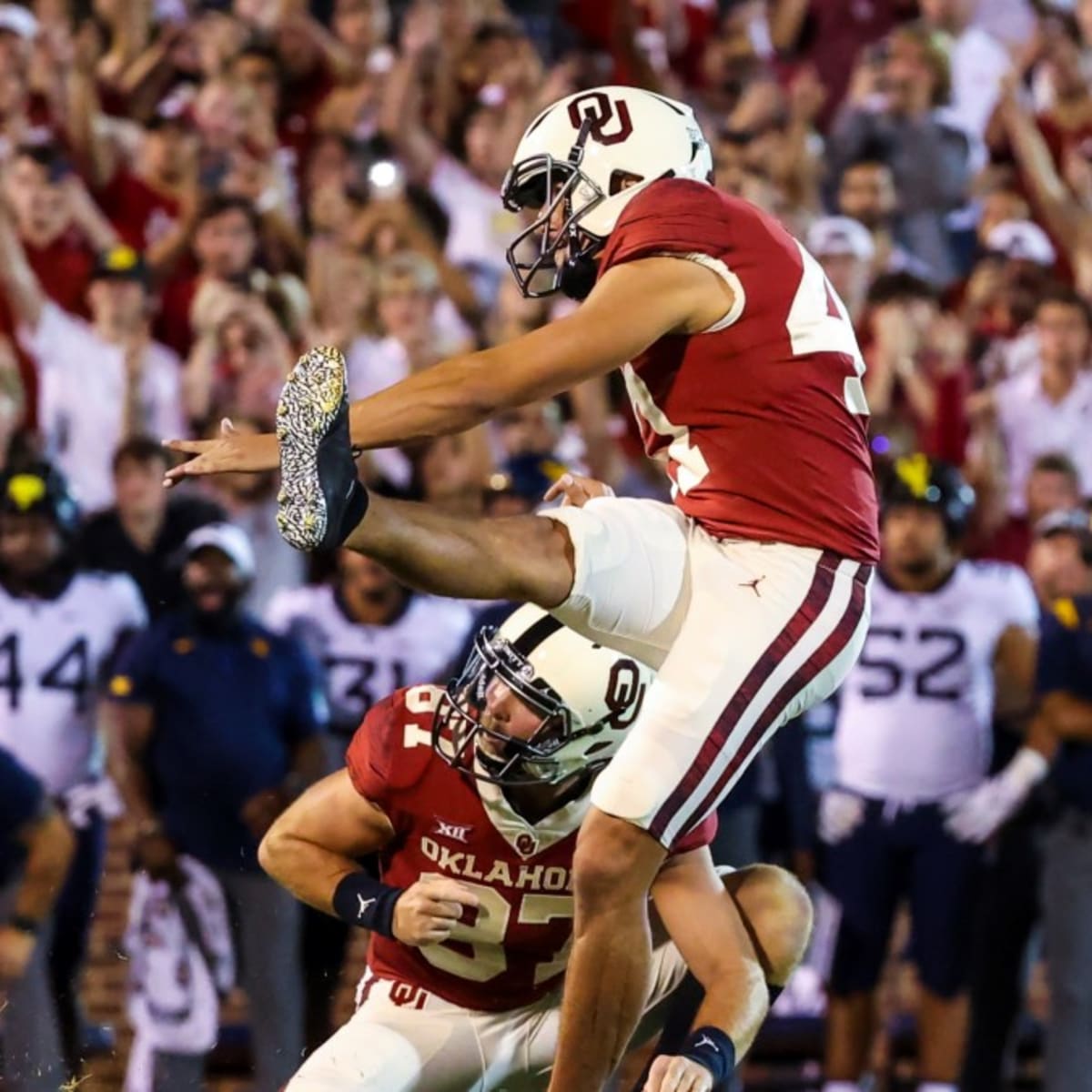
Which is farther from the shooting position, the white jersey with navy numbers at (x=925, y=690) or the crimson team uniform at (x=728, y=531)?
the white jersey with navy numbers at (x=925, y=690)

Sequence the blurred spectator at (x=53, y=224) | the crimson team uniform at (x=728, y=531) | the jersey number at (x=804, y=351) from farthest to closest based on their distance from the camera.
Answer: the blurred spectator at (x=53, y=224) < the jersey number at (x=804, y=351) < the crimson team uniform at (x=728, y=531)

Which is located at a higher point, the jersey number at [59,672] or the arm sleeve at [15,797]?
the jersey number at [59,672]

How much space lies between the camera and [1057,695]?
695cm

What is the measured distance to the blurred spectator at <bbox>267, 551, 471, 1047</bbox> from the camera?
719 cm

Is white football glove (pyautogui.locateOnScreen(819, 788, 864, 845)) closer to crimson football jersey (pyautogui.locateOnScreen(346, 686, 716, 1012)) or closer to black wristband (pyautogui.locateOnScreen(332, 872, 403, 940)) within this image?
crimson football jersey (pyautogui.locateOnScreen(346, 686, 716, 1012))

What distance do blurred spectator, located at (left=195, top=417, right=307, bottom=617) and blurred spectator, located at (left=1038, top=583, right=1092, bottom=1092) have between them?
230 centimetres

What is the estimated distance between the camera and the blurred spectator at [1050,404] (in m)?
8.25

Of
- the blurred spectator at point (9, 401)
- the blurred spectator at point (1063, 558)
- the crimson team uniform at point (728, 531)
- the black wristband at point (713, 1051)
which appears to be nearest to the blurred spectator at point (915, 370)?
the blurred spectator at point (1063, 558)

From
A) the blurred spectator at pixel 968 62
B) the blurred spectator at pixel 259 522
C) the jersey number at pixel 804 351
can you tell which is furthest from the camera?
the blurred spectator at pixel 968 62

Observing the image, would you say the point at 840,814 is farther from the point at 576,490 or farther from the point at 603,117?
the point at 603,117

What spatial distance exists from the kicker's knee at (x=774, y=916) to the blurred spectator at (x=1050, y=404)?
335 cm

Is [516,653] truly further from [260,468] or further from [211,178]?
[211,178]

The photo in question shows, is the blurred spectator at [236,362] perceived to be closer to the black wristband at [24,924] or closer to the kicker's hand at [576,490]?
the black wristband at [24,924]

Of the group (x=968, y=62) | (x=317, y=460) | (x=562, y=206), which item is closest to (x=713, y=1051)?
(x=317, y=460)
